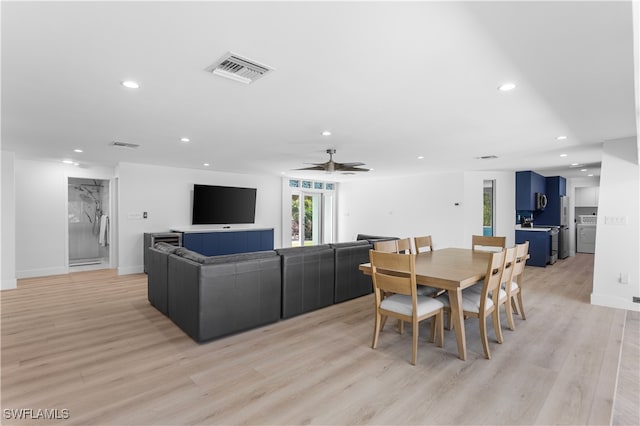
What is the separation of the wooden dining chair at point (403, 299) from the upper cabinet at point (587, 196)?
10413 millimetres

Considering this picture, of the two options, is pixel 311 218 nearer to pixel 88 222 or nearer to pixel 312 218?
pixel 312 218

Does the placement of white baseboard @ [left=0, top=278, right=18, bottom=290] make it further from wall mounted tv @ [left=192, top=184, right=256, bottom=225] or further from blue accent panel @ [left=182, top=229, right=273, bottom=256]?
wall mounted tv @ [left=192, top=184, right=256, bottom=225]

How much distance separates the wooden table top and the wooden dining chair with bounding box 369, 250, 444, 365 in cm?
19

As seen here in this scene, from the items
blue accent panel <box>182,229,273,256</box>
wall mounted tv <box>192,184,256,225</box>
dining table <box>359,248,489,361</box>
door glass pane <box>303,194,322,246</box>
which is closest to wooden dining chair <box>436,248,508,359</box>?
dining table <box>359,248,489,361</box>

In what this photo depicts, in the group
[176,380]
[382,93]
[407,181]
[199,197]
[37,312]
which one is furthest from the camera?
[407,181]

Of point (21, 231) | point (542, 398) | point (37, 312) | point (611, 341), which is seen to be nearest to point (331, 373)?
point (542, 398)

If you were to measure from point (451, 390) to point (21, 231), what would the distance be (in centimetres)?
802

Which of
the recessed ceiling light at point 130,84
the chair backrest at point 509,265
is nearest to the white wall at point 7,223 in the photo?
the recessed ceiling light at point 130,84

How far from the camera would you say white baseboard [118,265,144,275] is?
22.0 feet

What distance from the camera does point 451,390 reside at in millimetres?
2455

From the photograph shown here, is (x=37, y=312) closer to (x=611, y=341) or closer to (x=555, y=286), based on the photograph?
(x=611, y=341)

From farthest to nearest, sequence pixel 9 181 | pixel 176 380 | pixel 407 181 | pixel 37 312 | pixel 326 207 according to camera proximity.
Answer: pixel 326 207
pixel 407 181
pixel 9 181
pixel 37 312
pixel 176 380

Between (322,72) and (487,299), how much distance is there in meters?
2.66

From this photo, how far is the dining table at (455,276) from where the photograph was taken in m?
2.89
